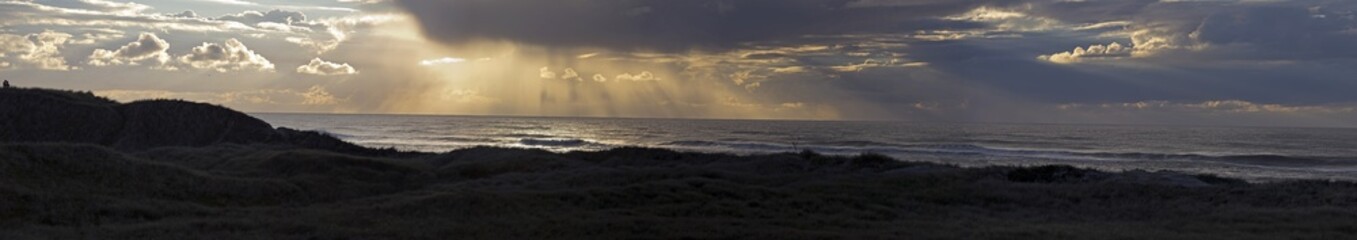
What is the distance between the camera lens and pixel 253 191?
2575 centimetres

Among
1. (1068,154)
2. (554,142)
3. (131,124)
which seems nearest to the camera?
(131,124)

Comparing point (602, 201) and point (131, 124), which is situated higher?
point (131, 124)

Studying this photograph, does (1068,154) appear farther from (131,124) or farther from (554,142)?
(131,124)

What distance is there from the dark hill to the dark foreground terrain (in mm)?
10677

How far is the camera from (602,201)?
23875mm

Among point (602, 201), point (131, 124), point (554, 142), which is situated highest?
point (131, 124)

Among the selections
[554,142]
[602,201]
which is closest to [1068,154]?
[554,142]

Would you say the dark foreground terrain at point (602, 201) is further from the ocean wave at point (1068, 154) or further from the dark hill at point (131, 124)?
the ocean wave at point (1068, 154)

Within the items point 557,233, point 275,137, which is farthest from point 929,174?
point 275,137

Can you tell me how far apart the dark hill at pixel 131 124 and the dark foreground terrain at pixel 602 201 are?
10.7 meters

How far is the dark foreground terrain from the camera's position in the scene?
18594 millimetres

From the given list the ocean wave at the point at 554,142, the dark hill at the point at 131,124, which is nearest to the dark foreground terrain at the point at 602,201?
the dark hill at the point at 131,124

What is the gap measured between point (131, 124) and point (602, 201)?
3604 cm

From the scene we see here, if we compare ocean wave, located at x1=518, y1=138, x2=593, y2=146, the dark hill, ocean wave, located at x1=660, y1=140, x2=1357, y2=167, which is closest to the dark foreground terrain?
the dark hill
